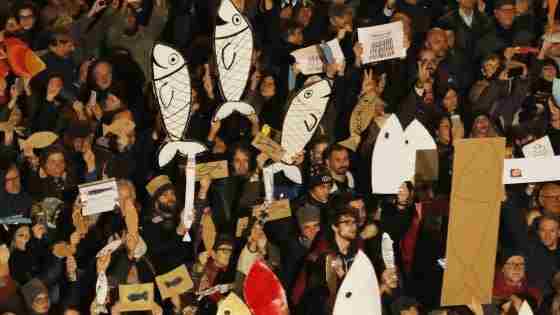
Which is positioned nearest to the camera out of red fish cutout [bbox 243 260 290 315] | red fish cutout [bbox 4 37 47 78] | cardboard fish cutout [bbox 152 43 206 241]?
red fish cutout [bbox 4 37 47 78]

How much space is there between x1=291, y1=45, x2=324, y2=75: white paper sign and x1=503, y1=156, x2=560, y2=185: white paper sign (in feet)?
1.75

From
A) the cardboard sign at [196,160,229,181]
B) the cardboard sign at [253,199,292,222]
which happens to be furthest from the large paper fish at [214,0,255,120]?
the cardboard sign at [253,199,292,222]

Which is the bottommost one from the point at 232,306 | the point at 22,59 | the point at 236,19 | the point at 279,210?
the point at 232,306

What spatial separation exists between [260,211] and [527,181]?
67cm

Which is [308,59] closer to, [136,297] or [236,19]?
[236,19]

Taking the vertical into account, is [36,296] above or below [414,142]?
below

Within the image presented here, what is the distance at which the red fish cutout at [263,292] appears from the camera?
1.96 m

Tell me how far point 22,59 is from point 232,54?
441mm

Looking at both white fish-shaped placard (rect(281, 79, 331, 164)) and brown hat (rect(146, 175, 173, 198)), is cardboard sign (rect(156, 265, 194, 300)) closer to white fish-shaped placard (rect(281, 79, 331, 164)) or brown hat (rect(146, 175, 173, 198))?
brown hat (rect(146, 175, 173, 198))

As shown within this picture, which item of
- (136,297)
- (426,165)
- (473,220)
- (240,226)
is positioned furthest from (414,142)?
(136,297)

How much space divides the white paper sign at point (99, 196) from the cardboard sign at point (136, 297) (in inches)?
7.0

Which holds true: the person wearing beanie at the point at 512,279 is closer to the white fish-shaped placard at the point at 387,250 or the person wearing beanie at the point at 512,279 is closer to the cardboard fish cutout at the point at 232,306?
the white fish-shaped placard at the point at 387,250

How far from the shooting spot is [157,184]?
1.88 meters

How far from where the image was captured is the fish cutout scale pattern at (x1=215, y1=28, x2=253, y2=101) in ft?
6.23
